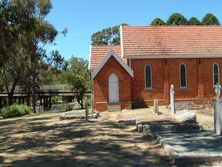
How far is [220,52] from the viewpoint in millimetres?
38031

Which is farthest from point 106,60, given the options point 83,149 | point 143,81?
point 83,149

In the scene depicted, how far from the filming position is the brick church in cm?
3556

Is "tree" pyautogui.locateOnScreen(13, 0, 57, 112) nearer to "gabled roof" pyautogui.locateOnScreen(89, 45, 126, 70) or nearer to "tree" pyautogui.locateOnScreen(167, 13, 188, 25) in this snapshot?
"gabled roof" pyautogui.locateOnScreen(89, 45, 126, 70)

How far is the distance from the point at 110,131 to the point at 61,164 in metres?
7.06

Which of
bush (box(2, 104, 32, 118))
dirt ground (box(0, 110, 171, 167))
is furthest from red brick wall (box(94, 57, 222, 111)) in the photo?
dirt ground (box(0, 110, 171, 167))

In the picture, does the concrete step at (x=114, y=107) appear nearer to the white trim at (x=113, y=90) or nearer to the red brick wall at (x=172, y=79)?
the white trim at (x=113, y=90)

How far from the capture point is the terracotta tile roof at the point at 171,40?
37.5 metres

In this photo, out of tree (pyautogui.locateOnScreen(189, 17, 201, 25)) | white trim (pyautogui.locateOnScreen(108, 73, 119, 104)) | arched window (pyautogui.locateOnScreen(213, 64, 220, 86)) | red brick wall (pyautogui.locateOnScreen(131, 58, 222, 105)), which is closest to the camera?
white trim (pyautogui.locateOnScreen(108, 73, 119, 104))

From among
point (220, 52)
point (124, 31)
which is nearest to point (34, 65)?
point (124, 31)

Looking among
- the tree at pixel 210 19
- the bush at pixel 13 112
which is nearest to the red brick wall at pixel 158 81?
the bush at pixel 13 112

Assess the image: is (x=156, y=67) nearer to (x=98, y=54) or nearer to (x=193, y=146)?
(x=98, y=54)

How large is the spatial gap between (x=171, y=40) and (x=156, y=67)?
305cm

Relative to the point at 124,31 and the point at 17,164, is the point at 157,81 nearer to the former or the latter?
the point at 124,31

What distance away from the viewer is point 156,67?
37.5 m
